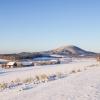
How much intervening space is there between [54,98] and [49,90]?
2283 millimetres

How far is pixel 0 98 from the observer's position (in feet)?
45.5

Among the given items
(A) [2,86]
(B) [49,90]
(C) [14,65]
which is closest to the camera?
(B) [49,90]

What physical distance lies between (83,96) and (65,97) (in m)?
0.87

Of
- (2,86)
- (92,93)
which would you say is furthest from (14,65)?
(92,93)

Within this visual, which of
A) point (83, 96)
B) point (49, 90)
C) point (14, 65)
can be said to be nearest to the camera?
point (83, 96)

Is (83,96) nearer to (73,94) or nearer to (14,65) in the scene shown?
(73,94)

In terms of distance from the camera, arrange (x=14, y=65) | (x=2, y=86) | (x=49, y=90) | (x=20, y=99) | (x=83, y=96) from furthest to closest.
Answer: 1. (x=14, y=65)
2. (x=2, y=86)
3. (x=49, y=90)
4. (x=83, y=96)
5. (x=20, y=99)

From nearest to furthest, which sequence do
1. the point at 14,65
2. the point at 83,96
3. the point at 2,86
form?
the point at 83,96 → the point at 2,86 → the point at 14,65

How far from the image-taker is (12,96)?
46.3 feet

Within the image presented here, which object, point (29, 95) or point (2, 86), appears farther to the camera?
point (2, 86)

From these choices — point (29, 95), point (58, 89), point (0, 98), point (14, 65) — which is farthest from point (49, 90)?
point (14, 65)

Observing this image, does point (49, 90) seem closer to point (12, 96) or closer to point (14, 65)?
point (12, 96)

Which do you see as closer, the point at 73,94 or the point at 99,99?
the point at 99,99

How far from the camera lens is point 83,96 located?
1425 cm
